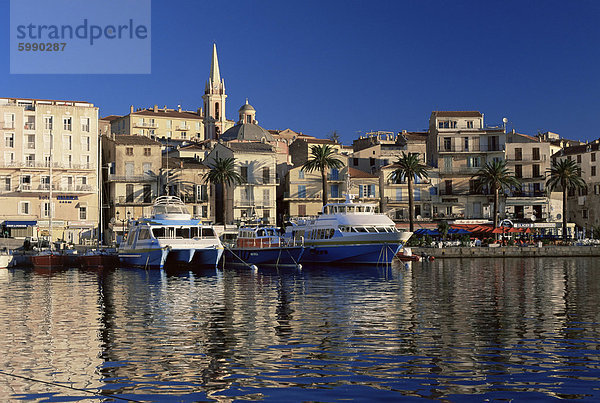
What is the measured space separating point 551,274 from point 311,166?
44.1 meters

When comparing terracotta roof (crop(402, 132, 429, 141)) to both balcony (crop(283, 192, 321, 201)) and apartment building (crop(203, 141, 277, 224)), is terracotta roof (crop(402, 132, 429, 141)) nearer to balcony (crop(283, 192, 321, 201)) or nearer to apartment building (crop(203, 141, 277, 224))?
balcony (crop(283, 192, 321, 201))

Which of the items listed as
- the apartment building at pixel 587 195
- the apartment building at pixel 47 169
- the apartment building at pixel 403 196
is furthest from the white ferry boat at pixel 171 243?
the apartment building at pixel 587 195

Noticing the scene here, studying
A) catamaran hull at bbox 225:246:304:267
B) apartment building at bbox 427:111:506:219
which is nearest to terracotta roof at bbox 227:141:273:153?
apartment building at bbox 427:111:506:219

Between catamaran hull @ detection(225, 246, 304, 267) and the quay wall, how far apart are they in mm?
17339

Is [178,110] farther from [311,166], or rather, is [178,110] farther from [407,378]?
[407,378]

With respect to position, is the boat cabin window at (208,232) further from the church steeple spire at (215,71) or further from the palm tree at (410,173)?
the church steeple spire at (215,71)

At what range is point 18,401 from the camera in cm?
1280

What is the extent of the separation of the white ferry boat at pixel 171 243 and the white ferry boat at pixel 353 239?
27.1ft

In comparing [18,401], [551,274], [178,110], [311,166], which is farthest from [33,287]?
[178,110]

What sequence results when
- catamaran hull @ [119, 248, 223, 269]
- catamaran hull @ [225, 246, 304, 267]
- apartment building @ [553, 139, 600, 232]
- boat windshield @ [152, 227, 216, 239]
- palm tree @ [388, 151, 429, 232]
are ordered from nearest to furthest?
1. catamaran hull @ [119, 248, 223, 269]
2. boat windshield @ [152, 227, 216, 239]
3. catamaran hull @ [225, 246, 304, 267]
4. palm tree @ [388, 151, 429, 232]
5. apartment building @ [553, 139, 600, 232]

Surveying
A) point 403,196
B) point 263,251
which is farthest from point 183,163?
point 263,251

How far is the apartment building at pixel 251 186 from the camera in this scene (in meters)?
85.8

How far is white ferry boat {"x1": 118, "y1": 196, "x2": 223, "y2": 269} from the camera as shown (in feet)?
170

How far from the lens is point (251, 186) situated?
283ft
